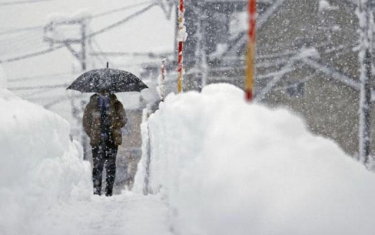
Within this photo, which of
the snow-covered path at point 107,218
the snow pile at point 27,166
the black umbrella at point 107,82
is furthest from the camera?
the black umbrella at point 107,82

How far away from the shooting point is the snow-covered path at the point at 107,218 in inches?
203

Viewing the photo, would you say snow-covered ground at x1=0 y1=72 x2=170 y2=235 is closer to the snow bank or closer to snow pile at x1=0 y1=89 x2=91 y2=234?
snow pile at x1=0 y1=89 x2=91 y2=234

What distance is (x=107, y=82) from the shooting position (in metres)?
9.28

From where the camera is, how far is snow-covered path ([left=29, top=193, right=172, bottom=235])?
5.15 metres

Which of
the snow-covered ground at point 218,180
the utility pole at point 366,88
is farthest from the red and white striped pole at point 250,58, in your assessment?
the utility pole at point 366,88

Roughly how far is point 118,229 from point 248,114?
195 centimetres

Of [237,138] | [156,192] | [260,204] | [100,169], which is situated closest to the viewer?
[260,204]

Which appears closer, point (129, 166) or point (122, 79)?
point (122, 79)

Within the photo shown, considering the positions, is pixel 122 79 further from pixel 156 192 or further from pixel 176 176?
pixel 176 176

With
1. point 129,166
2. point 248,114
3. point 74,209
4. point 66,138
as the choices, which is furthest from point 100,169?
point 129,166

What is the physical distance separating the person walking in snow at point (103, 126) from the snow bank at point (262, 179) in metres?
4.27

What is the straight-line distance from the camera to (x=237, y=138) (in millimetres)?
3738

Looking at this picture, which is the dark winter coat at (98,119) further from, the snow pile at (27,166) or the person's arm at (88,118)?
the snow pile at (27,166)

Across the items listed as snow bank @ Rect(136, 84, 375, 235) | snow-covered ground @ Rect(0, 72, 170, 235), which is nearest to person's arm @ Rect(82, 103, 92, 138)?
snow-covered ground @ Rect(0, 72, 170, 235)
